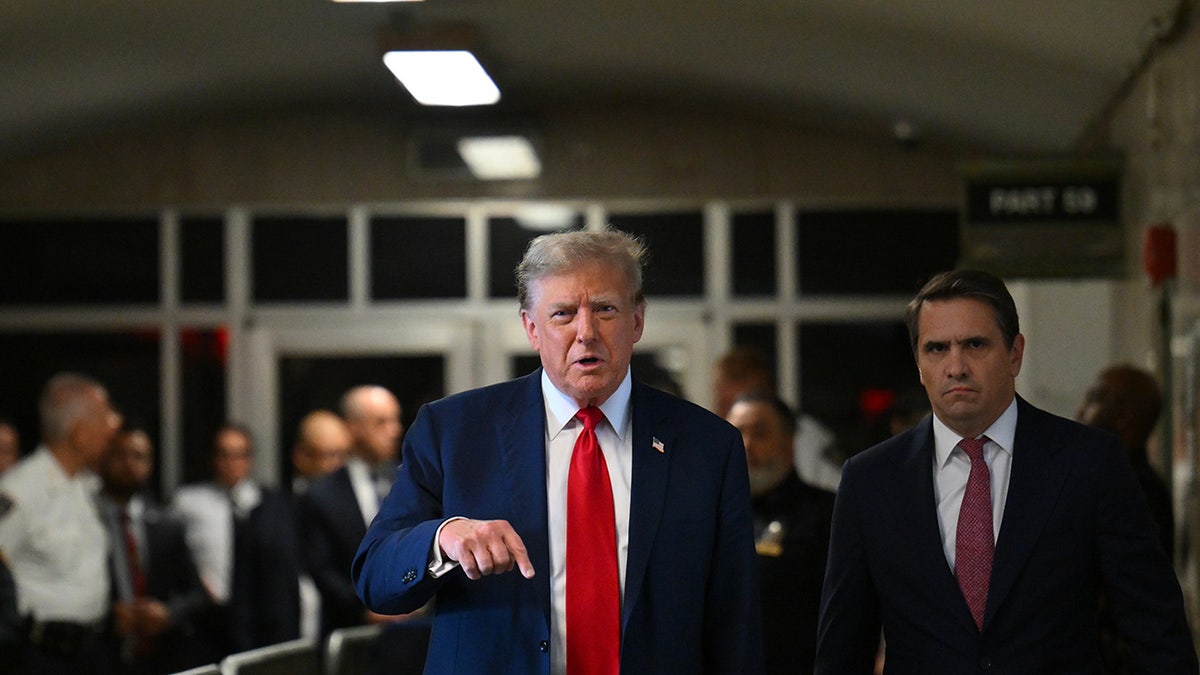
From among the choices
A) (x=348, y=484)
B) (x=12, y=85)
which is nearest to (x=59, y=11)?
(x=12, y=85)

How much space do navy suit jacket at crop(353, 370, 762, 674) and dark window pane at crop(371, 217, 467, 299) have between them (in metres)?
7.53

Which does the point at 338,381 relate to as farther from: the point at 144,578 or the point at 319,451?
the point at 144,578

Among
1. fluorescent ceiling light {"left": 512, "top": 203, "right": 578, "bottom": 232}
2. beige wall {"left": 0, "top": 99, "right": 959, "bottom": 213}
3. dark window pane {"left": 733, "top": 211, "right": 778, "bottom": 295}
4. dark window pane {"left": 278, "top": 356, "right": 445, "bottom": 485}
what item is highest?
beige wall {"left": 0, "top": 99, "right": 959, "bottom": 213}

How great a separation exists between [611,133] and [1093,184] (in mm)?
3954

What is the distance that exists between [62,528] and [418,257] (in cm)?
451

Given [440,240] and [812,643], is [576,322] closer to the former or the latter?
[812,643]

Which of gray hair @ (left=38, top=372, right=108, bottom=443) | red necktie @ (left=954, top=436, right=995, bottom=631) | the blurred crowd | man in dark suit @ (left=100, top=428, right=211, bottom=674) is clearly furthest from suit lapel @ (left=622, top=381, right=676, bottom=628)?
man in dark suit @ (left=100, top=428, right=211, bottom=674)

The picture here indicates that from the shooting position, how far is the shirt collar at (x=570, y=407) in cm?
256

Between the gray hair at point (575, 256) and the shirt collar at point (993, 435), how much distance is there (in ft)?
1.89

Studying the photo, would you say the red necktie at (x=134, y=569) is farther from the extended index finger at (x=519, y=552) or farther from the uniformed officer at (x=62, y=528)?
the extended index finger at (x=519, y=552)

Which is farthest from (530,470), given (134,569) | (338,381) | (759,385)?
(338,381)

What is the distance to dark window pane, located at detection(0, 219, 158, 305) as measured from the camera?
10148mm

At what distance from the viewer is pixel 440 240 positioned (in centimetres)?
1009

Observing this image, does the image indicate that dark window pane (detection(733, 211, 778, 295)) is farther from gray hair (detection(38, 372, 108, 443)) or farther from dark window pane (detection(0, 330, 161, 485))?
gray hair (detection(38, 372, 108, 443))
